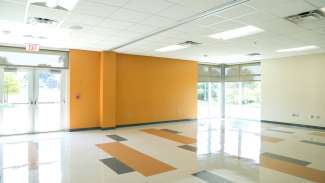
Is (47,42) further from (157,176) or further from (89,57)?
(157,176)

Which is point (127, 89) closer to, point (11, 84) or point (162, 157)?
point (11, 84)

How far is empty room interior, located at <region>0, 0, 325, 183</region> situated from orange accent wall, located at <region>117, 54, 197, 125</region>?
0.05 m

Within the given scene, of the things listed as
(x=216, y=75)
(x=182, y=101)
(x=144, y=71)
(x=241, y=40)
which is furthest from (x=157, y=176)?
(x=216, y=75)

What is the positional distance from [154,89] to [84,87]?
2969mm

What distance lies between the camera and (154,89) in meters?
10.1

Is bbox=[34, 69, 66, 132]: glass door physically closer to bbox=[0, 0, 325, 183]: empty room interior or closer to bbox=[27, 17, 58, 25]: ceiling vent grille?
bbox=[0, 0, 325, 183]: empty room interior

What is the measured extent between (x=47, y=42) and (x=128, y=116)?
3997mm

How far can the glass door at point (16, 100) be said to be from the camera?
7340 mm

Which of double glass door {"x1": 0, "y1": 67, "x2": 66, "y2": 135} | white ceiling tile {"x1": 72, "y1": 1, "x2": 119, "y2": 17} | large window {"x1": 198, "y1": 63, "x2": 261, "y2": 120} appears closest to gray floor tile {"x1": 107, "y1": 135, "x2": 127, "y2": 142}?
double glass door {"x1": 0, "y1": 67, "x2": 66, "y2": 135}

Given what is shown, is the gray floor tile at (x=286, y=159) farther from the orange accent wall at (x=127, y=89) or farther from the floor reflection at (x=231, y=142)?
the orange accent wall at (x=127, y=89)

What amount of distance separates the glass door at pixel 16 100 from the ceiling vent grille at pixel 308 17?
774 cm

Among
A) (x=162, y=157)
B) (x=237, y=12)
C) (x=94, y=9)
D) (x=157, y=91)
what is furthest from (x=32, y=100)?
(x=237, y=12)

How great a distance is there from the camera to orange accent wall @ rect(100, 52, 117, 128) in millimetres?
8555

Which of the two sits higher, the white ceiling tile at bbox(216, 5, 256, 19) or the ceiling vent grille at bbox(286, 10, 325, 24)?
the white ceiling tile at bbox(216, 5, 256, 19)
